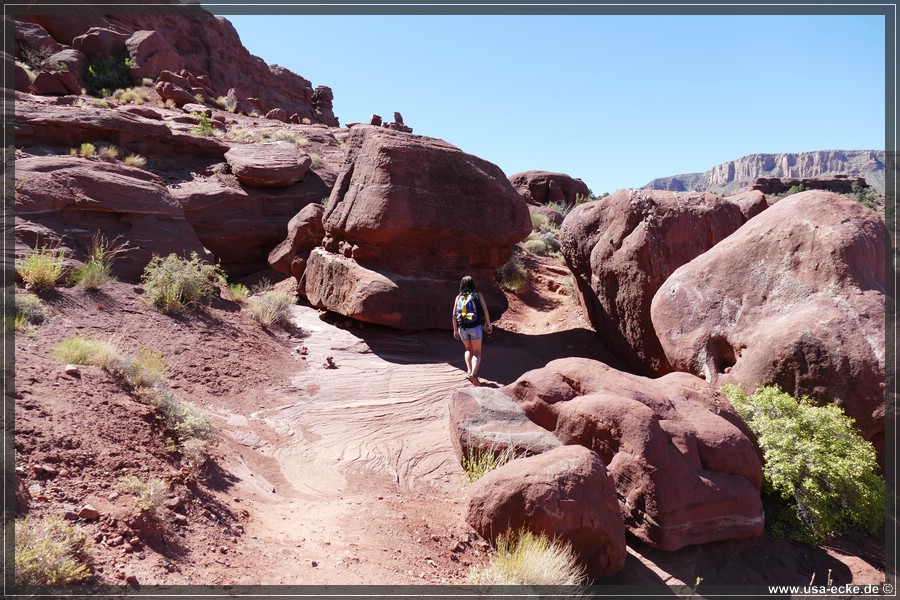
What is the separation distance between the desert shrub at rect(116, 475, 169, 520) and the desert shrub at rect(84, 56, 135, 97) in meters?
27.5

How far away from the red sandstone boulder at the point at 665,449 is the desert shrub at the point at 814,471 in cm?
39

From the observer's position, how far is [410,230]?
39.8 feet

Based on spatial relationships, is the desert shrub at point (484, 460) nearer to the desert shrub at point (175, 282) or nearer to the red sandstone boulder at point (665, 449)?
the red sandstone boulder at point (665, 449)

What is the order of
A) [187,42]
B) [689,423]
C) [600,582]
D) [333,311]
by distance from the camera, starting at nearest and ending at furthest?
[600,582] → [689,423] → [333,311] → [187,42]

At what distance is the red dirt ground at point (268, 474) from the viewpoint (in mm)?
4258

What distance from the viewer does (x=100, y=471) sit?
4.64 metres

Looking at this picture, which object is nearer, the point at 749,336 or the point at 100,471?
the point at 100,471

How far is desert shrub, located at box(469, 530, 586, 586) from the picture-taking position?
4359mm

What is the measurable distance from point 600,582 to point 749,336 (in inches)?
163

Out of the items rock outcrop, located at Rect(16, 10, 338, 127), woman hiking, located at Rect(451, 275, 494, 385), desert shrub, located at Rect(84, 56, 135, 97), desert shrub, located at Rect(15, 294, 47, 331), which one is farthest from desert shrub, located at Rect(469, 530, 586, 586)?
desert shrub, located at Rect(84, 56, 135, 97)

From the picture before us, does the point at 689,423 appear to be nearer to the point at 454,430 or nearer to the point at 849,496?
the point at 849,496

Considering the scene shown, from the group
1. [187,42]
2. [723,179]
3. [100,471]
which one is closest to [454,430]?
[100,471]

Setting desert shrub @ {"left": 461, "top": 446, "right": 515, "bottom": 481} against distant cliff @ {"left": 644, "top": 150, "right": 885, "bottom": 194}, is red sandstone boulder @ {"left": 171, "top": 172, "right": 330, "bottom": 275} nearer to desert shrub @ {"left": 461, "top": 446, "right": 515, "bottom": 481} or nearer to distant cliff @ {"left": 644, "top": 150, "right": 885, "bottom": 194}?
desert shrub @ {"left": 461, "top": 446, "right": 515, "bottom": 481}

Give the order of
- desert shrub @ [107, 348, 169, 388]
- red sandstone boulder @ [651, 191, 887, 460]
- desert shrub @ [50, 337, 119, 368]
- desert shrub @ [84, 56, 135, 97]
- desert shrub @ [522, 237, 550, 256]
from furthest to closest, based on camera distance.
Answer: desert shrub @ [84, 56, 135, 97] → desert shrub @ [522, 237, 550, 256] → red sandstone boulder @ [651, 191, 887, 460] → desert shrub @ [107, 348, 169, 388] → desert shrub @ [50, 337, 119, 368]
